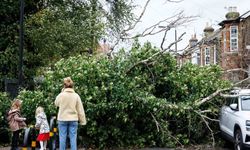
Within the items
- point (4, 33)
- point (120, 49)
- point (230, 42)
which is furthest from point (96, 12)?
point (230, 42)

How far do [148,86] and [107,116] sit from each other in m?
1.80

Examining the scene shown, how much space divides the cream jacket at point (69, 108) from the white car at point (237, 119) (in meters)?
4.50

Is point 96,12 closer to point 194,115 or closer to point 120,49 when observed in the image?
point 120,49

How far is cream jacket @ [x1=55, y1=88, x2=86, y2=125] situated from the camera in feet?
31.8

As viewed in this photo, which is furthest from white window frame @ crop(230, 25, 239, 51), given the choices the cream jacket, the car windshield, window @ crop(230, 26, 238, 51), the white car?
the cream jacket

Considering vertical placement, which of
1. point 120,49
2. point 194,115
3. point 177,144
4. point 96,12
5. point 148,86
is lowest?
point 177,144

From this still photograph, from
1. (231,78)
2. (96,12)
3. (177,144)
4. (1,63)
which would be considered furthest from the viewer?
(96,12)

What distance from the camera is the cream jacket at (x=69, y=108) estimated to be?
9.68 m

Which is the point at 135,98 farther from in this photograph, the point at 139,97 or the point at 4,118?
the point at 4,118

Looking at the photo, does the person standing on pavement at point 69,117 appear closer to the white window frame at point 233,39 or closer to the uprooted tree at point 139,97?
the uprooted tree at point 139,97

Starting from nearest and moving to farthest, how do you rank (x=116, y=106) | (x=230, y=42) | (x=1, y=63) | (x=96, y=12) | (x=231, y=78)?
(x=116, y=106) → (x=231, y=78) → (x=1, y=63) → (x=96, y=12) → (x=230, y=42)

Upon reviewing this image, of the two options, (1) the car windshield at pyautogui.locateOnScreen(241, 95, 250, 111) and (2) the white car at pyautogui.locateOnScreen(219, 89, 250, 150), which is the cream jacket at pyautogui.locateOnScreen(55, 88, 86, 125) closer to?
(2) the white car at pyautogui.locateOnScreen(219, 89, 250, 150)

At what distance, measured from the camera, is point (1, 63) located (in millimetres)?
18047

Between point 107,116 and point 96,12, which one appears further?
point 96,12
